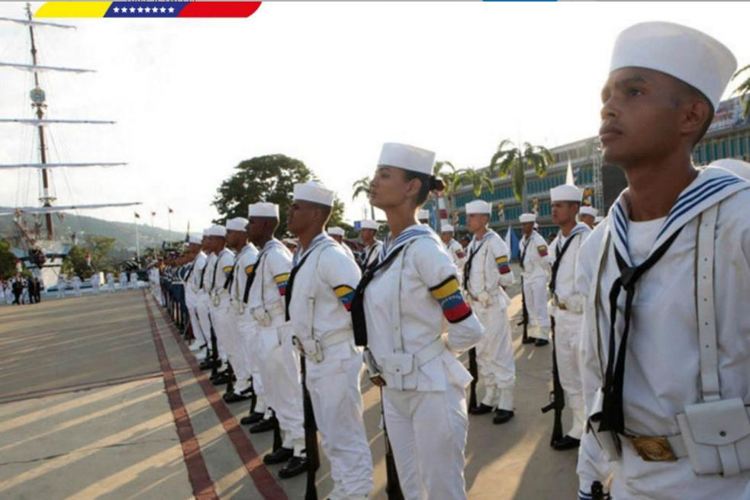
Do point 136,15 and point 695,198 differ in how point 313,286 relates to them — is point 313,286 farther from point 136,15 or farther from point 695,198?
point 136,15

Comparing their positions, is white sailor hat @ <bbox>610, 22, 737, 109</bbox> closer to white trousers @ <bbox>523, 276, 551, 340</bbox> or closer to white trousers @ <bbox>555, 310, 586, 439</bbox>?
white trousers @ <bbox>555, 310, 586, 439</bbox>

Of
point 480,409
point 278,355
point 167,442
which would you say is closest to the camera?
point 278,355

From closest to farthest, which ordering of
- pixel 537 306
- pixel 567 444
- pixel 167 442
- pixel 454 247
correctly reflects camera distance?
pixel 567 444 → pixel 167 442 → pixel 537 306 → pixel 454 247

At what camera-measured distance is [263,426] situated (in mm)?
6094

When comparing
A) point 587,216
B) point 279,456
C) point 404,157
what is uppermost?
point 404,157

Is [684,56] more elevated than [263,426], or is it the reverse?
[684,56]

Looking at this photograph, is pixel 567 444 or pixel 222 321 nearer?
pixel 567 444

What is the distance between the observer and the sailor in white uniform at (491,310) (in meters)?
5.99

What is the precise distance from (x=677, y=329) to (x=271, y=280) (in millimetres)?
4508

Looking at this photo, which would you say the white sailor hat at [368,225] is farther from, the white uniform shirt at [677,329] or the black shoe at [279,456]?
the white uniform shirt at [677,329]

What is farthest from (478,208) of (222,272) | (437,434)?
(437,434)

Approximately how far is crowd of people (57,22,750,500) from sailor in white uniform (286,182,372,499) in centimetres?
1

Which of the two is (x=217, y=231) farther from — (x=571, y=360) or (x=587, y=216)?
(x=571, y=360)

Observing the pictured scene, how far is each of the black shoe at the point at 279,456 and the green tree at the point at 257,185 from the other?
147 feet
